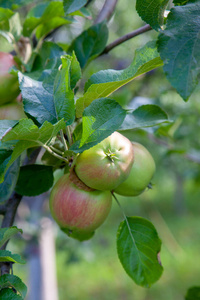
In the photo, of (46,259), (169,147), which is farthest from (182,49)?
(46,259)

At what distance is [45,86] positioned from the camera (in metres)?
0.52

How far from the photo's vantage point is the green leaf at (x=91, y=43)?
70cm

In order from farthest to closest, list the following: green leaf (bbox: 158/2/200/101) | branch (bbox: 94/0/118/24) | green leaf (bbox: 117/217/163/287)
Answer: branch (bbox: 94/0/118/24)
green leaf (bbox: 117/217/163/287)
green leaf (bbox: 158/2/200/101)

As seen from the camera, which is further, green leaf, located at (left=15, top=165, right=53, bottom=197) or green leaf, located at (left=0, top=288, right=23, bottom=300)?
green leaf, located at (left=15, top=165, right=53, bottom=197)

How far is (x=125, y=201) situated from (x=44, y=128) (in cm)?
742

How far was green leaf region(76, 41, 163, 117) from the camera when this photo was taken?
45 cm

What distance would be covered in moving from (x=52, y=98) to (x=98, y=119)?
10 centimetres

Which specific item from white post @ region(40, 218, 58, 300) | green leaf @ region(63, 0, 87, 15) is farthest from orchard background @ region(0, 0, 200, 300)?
white post @ region(40, 218, 58, 300)

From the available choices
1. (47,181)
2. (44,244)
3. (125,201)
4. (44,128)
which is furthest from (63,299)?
(125,201)

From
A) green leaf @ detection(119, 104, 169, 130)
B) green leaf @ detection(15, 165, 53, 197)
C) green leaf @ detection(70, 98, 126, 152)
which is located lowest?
green leaf @ detection(15, 165, 53, 197)

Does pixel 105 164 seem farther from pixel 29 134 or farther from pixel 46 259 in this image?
pixel 46 259

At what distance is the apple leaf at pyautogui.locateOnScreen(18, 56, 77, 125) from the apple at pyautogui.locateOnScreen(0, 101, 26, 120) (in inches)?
5.5

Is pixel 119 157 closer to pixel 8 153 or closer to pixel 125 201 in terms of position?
pixel 8 153

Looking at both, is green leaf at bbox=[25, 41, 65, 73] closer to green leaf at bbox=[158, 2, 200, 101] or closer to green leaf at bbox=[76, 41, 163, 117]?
green leaf at bbox=[76, 41, 163, 117]
